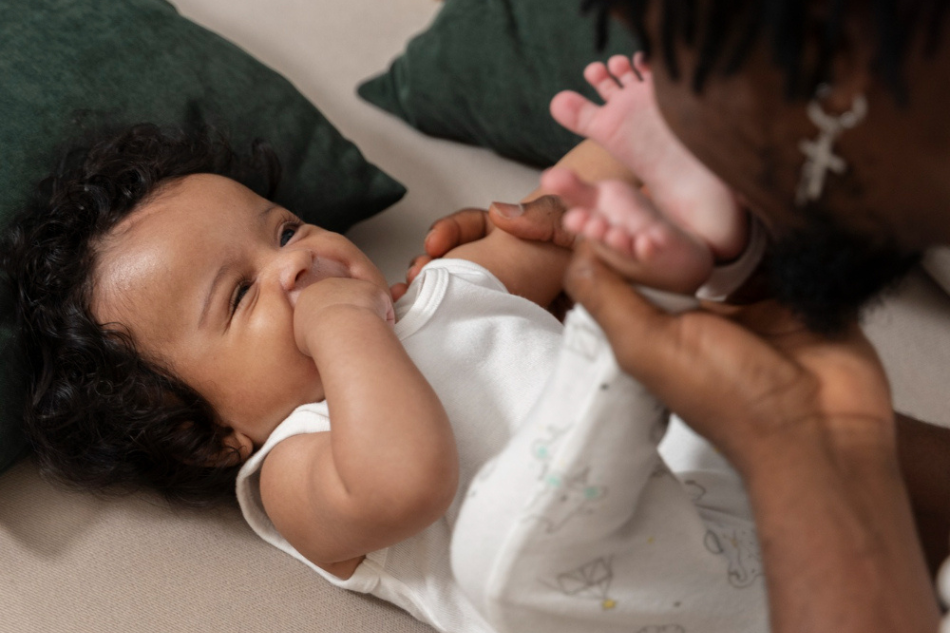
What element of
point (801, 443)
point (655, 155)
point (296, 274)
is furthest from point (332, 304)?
point (801, 443)

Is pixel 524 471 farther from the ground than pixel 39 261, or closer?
farther from the ground

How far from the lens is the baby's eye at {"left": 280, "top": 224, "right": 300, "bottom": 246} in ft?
3.40

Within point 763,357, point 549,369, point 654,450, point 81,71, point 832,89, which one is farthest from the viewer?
point 81,71

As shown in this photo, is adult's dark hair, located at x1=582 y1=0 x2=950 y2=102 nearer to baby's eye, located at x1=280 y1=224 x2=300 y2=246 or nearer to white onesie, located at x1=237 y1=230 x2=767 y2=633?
white onesie, located at x1=237 y1=230 x2=767 y2=633

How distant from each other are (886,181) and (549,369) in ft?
1.76

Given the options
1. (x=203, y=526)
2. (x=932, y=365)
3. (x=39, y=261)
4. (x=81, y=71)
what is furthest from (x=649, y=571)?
(x=81, y=71)

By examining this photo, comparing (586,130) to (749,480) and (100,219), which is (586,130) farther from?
(100,219)

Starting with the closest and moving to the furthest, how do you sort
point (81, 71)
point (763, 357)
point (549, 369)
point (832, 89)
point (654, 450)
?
1. point (832, 89)
2. point (763, 357)
3. point (654, 450)
4. point (549, 369)
5. point (81, 71)

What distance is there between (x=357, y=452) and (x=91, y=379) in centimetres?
38

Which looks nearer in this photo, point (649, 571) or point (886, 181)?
point (886, 181)

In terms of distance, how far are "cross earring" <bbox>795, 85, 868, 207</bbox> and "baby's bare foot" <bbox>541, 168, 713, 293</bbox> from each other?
0.30 ft

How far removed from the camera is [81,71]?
112 centimetres

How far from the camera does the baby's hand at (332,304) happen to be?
90cm

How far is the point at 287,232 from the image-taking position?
1.05 meters
